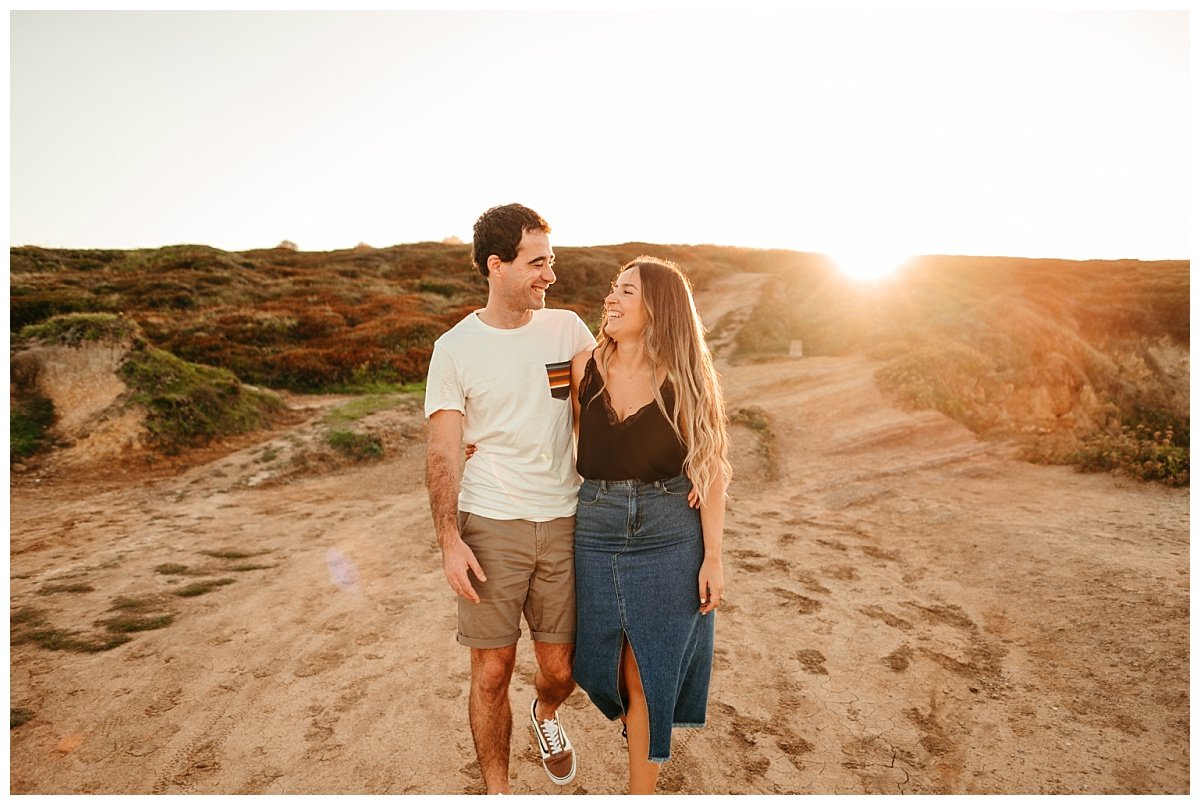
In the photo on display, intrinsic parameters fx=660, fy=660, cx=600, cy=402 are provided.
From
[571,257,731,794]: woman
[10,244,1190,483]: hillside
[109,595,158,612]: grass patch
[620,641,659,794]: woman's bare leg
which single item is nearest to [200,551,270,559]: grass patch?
[109,595,158,612]: grass patch

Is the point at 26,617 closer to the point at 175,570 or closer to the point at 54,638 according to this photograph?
the point at 54,638

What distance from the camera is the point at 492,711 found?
2.88m

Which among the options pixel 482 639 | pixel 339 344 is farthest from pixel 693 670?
pixel 339 344

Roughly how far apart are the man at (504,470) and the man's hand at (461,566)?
2cm

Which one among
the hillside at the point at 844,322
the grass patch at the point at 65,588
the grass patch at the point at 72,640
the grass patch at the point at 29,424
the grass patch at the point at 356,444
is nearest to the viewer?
the grass patch at the point at 72,640

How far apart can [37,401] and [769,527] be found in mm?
10030

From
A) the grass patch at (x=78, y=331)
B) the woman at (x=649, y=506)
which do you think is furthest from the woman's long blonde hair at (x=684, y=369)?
the grass patch at (x=78, y=331)

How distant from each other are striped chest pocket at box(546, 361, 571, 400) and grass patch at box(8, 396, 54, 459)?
8626 millimetres

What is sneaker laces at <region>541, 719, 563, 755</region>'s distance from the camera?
318 cm

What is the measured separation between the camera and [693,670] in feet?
9.39

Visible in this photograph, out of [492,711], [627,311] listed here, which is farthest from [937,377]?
[492,711]

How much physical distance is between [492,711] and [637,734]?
2.08 feet

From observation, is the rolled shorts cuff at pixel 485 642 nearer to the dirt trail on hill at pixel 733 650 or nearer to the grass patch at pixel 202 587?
the dirt trail on hill at pixel 733 650

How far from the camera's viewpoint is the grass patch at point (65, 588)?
5027 mm
